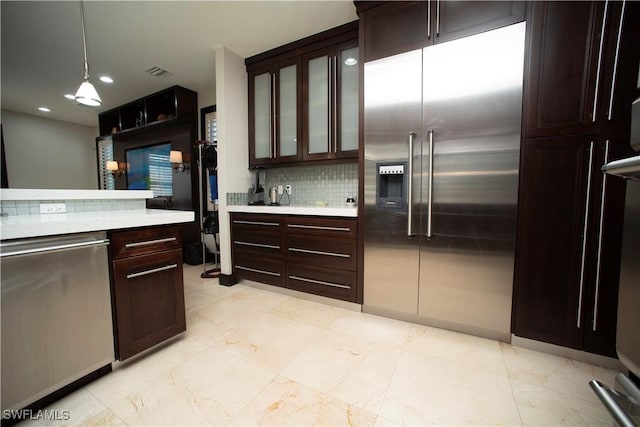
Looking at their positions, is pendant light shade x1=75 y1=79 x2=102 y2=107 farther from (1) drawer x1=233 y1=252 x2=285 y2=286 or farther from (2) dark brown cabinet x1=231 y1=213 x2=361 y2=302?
(1) drawer x1=233 y1=252 x2=285 y2=286

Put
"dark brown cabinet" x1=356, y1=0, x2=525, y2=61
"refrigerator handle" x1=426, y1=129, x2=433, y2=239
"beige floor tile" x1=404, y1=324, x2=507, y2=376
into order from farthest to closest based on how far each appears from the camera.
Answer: "refrigerator handle" x1=426, y1=129, x2=433, y2=239, "dark brown cabinet" x1=356, y1=0, x2=525, y2=61, "beige floor tile" x1=404, y1=324, x2=507, y2=376

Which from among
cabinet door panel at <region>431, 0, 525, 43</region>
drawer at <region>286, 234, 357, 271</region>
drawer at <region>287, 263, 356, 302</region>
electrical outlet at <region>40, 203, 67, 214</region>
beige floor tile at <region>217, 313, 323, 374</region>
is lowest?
beige floor tile at <region>217, 313, 323, 374</region>

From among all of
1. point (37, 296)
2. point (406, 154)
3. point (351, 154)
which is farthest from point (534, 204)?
point (37, 296)

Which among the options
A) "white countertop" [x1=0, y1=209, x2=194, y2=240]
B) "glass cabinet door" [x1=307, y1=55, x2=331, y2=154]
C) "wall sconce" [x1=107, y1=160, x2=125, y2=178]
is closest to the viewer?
"white countertop" [x1=0, y1=209, x2=194, y2=240]

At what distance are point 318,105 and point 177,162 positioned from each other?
2488 millimetres

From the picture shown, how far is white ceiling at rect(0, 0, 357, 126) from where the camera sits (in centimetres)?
219

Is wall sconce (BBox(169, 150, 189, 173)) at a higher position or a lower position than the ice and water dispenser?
higher

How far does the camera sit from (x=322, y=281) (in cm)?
239

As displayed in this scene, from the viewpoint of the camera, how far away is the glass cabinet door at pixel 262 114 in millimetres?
2947

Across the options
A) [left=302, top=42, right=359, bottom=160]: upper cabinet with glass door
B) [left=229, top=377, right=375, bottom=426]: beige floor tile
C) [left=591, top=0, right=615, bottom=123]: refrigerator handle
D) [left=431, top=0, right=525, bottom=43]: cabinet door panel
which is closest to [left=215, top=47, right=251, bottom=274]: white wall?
[left=302, top=42, right=359, bottom=160]: upper cabinet with glass door

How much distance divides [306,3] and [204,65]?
1.76 m

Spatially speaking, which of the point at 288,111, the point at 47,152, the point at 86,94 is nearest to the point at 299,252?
the point at 288,111

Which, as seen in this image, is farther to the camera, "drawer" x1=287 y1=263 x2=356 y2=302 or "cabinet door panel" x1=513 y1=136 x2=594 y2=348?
"drawer" x1=287 y1=263 x2=356 y2=302

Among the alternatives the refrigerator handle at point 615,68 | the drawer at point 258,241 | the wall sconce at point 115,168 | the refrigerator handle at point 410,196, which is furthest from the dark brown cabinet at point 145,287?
the wall sconce at point 115,168
